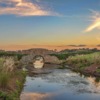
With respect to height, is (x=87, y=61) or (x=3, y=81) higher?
(x=87, y=61)

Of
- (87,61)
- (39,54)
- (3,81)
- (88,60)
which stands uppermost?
(39,54)

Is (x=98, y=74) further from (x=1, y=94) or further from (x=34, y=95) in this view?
(x=1, y=94)

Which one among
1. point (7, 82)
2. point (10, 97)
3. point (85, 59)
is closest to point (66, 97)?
point (7, 82)

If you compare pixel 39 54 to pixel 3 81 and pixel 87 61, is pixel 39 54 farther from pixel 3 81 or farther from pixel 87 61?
pixel 3 81

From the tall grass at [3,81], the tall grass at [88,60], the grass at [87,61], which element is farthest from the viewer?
the tall grass at [88,60]

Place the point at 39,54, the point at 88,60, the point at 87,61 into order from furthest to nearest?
the point at 39,54, the point at 87,61, the point at 88,60

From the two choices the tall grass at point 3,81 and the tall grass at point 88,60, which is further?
the tall grass at point 88,60

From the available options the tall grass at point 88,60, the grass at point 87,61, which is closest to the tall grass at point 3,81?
the grass at point 87,61

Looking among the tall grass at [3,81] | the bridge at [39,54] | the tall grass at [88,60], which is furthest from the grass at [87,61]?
the tall grass at [3,81]

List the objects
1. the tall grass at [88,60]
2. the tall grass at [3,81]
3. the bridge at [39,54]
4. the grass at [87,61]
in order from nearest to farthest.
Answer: the tall grass at [3,81], the grass at [87,61], the tall grass at [88,60], the bridge at [39,54]

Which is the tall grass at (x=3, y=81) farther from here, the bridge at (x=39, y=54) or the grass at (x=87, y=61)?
the bridge at (x=39, y=54)

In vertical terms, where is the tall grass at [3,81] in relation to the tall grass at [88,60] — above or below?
below

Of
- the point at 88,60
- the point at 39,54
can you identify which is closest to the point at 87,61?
the point at 88,60

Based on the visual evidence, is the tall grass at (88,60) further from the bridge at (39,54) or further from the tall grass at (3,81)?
the tall grass at (3,81)
